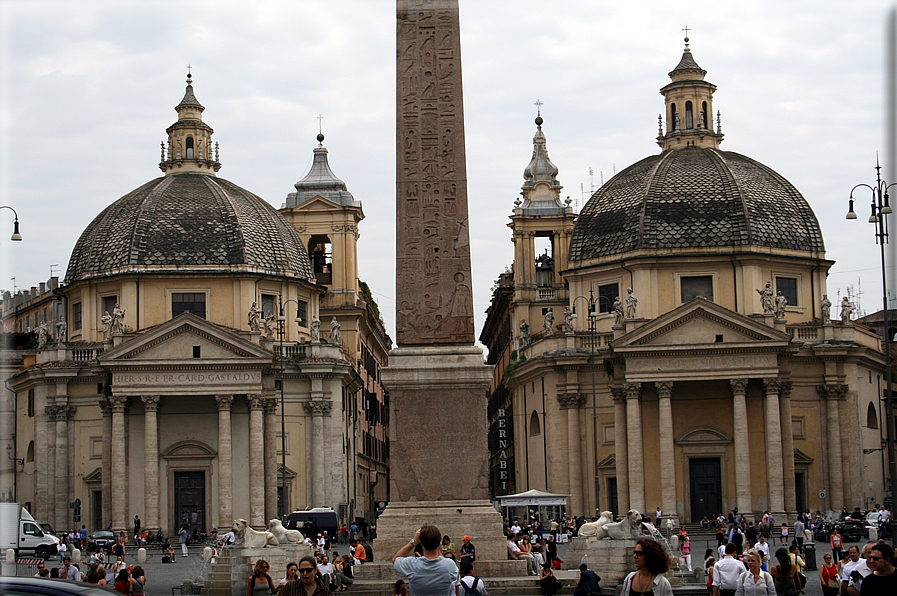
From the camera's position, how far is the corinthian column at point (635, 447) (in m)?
60.8

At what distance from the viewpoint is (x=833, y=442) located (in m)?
62.4

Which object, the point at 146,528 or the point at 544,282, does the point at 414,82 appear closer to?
the point at 146,528

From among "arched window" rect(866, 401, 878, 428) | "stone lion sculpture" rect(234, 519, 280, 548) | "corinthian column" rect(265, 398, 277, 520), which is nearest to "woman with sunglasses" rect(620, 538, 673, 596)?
"stone lion sculpture" rect(234, 519, 280, 548)

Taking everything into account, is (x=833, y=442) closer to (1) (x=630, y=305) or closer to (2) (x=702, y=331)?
(2) (x=702, y=331)

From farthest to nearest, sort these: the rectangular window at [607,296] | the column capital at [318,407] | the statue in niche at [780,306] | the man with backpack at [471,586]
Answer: the rectangular window at [607,296] < the column capital at [318,407] < the statue in niche at [780,306] < the man with backpack at [471,586]

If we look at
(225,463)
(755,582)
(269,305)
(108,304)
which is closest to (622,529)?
(755,582)

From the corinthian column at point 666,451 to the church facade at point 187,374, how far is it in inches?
558

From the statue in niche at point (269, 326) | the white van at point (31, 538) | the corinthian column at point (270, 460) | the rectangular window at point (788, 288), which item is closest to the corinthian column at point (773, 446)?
the rectangular window at point (788, 288)

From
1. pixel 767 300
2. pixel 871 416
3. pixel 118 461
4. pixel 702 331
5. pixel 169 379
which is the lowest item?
pixel 118 461

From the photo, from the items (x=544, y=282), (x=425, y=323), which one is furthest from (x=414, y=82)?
(x=544, y=282)

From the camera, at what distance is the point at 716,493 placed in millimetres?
61531

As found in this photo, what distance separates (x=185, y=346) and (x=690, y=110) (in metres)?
26.2

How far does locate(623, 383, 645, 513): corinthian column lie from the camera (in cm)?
6081

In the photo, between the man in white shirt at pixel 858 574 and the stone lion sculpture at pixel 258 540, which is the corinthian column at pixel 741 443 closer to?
the stone lion sculpture at pixel 258 540
